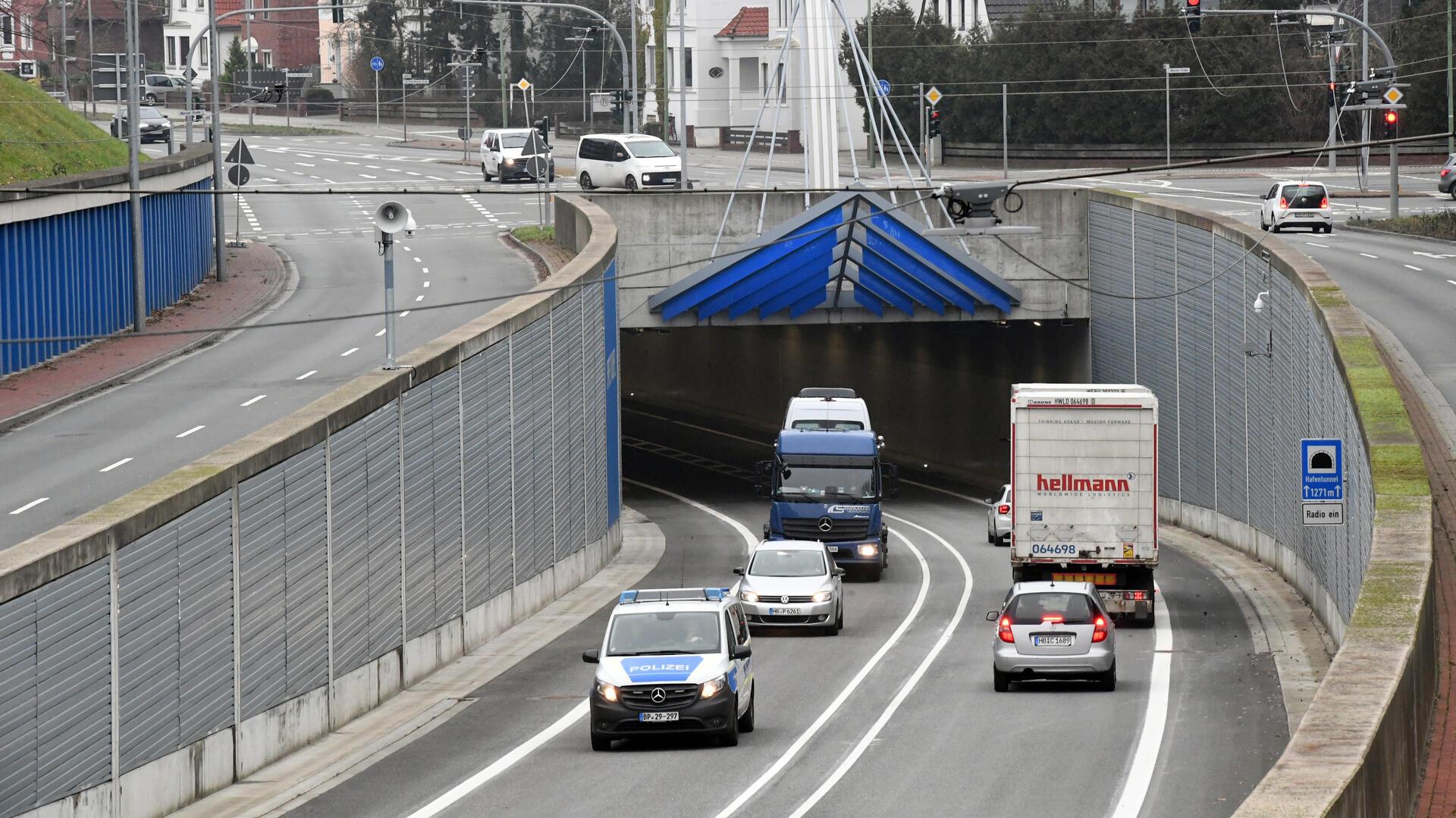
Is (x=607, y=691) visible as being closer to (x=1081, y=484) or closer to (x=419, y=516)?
(x=419, y=516)

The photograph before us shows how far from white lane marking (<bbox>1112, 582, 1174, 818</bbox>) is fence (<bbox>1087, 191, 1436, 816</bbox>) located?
2397 millimetres

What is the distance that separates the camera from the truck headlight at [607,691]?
19719 millimetres

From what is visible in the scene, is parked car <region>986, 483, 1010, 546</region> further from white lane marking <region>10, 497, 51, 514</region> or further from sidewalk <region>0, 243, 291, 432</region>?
white lane marking <region>10, 497, 51, 514</region>

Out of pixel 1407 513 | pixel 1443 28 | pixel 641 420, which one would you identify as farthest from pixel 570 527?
pixel 1443 28

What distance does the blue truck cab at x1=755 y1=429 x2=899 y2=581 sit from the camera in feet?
124

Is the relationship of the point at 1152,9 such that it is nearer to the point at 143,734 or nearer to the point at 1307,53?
the point at 1307,53

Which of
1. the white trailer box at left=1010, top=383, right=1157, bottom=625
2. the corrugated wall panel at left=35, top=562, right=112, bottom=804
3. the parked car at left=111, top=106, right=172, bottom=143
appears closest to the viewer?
the corrugated wall panel at left=35, top=562, right=112, bottom=804

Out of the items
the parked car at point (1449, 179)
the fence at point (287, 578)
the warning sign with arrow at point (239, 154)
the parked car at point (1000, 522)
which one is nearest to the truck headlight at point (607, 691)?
the fence at point (287, 578)

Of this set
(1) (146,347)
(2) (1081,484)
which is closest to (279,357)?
(1) (146,347)

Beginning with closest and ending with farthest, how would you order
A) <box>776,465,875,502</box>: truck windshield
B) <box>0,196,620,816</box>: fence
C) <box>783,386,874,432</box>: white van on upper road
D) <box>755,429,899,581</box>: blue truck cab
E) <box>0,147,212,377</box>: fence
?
1. <box>0,196,620,816</box>: fence
2. <box>755,429,899,581</box>: blue truck cab
3. <box>776,465,875,502</box>: truck windshield
4. <box>0,147,212,377</box>: fence
5. <box>783,386,874,432</box>: white van on upper road

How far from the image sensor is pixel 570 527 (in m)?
35.5

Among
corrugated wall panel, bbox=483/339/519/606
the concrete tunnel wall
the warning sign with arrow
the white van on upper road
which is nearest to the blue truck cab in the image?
the white van on upper road

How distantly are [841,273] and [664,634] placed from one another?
29110 mm

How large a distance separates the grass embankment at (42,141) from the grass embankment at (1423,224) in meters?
40.9
